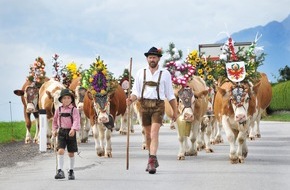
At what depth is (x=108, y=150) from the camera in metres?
16.8

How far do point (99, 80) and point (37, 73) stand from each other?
6801 mm

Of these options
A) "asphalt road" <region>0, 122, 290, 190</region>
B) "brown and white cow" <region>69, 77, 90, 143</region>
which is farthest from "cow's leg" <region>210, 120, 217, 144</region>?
"brown and white cow" <region>69, 77, 90, 143</region>

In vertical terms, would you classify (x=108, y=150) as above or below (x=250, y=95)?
below

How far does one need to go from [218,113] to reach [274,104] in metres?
36.8

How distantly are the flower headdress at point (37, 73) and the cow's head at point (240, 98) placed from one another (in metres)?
8.94

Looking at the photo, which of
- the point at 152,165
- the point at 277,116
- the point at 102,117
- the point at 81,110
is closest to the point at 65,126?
the point at 152,165

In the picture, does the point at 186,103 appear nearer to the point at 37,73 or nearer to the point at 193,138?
the point at 193,138

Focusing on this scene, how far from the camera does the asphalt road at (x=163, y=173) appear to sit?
11.3 m

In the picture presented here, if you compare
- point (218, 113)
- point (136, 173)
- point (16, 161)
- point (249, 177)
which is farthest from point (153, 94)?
point (16, 161)

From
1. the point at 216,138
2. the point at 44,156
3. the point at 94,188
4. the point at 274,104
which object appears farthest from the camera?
the point at 274,104

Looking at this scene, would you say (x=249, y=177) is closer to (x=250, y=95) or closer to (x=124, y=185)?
(x=124, y=185)

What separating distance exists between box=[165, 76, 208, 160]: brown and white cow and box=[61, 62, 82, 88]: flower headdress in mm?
7538

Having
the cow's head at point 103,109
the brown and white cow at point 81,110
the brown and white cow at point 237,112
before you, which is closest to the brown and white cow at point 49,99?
the brown and white cow at point 81,110

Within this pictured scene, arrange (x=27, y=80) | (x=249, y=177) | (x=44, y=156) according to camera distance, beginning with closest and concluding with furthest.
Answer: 1. (x=249, y=177)
2. (x=44, y=156)
3. (x=27, y=80)
